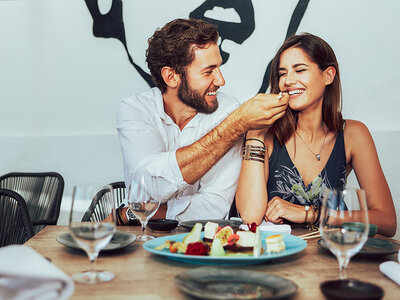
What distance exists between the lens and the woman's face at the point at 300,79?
2.00 m

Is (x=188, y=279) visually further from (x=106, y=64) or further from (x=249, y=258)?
(x=106, y=64)

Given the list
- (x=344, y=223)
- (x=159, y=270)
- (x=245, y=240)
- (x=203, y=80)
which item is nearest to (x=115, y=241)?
(x=159, y=270)

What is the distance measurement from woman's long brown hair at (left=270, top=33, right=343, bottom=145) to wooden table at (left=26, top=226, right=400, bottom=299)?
923mm

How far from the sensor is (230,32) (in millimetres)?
3150

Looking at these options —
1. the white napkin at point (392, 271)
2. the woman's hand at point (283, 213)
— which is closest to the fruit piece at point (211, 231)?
the white napkin at point (392, 271)

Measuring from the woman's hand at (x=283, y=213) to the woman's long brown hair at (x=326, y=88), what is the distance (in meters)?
0.44

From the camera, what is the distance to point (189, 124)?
6.97 feet

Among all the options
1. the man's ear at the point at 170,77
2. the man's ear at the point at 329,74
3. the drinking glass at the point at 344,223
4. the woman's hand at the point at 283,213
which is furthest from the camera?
the man's ear at the point at 170,77

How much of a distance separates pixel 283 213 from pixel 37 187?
207 cm

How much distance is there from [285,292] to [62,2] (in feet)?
10.2

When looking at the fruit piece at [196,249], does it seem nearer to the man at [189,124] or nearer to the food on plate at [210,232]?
the food on plate at [210,232]

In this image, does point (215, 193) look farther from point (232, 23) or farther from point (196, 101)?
point (232, 23)

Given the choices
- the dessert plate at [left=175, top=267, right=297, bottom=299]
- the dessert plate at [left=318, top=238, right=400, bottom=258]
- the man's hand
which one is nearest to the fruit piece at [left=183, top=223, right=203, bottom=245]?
the dessert plate at [left=175, top=267, right=297, bottom=299]

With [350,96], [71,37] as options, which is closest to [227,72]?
[350,96]
